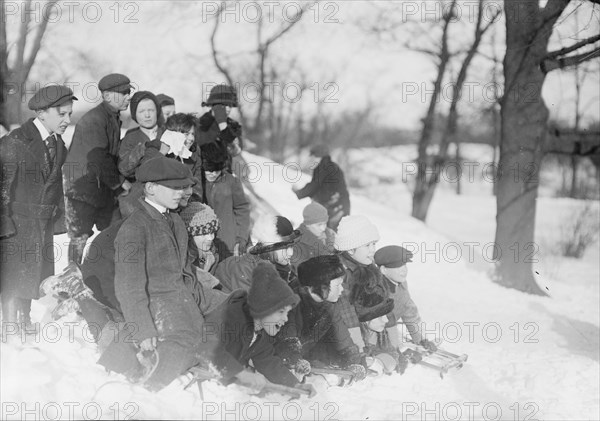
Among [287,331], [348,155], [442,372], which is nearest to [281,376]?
[287,331]

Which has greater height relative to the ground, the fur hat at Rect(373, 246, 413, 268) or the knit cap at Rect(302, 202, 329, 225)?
the knit cap at Rect(302, 202, 329, 225)

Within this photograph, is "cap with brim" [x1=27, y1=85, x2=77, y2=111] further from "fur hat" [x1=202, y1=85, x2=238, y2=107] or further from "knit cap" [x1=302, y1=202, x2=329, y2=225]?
"knit cap" [x1=302, y1=202, x2=329, y2=225]

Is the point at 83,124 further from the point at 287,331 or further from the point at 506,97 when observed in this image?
the point at 506,97

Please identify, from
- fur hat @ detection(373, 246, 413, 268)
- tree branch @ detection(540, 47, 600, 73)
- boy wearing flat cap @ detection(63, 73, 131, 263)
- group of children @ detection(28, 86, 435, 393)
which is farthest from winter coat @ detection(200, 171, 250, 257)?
tree branch @ detection(540, 47, 600, 73)

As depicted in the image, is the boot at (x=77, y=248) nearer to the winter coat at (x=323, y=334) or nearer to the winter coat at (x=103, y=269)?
the winter coat at (x=103, y=269)

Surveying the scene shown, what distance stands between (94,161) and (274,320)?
2.03 m

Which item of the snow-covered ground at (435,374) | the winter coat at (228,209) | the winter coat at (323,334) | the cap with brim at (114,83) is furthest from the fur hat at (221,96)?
the winter coat at (323,334)

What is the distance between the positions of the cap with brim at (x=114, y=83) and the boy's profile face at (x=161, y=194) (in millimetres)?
1534

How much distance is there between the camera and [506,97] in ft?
30.3

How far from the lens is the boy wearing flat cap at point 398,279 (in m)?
5.62

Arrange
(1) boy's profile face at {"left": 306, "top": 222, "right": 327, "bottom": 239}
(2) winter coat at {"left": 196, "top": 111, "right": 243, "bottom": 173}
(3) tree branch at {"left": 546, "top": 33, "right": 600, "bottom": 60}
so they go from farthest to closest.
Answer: (3) tree branch at {"left": 546, "top": 33, "right": 600, "bottom": 60}, (1) boy's profile face at {"left": 306, "top": 222, "right": 327, "bottom": 239}, (2) winter coat at {"left": 196, "top": 111, "right": 243, "bottom": 173}

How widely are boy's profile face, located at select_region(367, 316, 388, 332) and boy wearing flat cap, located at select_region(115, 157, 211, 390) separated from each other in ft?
5.84

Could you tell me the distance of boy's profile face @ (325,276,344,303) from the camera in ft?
16.0

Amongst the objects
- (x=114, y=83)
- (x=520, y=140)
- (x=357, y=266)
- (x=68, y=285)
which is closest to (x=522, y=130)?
(x=520, y=140)
